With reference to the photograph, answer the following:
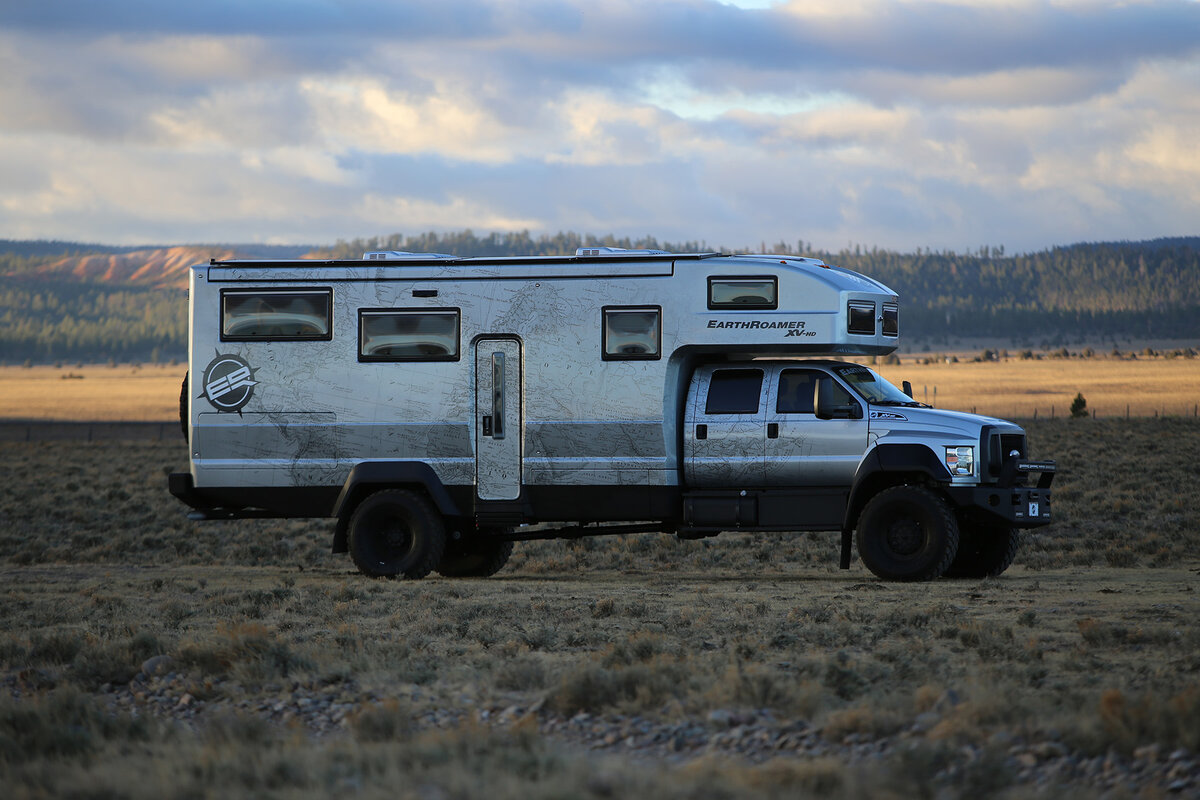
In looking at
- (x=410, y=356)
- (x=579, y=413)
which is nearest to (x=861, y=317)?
(x=579, y=413)

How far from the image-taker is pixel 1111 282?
572 feet

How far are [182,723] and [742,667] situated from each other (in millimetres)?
3533

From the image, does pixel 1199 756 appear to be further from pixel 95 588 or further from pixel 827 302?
pixel 95 588

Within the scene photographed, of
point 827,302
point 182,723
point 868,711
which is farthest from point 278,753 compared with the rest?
point 827,302

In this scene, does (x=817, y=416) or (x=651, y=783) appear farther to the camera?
(x=817, y=416)

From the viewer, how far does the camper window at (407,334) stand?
46.3ft

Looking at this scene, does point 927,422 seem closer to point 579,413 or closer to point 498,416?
point 579,413

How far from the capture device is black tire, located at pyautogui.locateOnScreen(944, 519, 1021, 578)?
14266mm

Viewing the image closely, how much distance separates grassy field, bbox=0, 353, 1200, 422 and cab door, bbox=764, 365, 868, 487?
50.0m

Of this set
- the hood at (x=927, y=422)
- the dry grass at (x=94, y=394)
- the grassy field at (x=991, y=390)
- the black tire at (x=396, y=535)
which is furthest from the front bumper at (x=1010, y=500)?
the dry grass at (x=94, y=394)

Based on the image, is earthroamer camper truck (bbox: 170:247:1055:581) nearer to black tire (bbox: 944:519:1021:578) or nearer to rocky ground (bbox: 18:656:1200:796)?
black tire (bbox: 944:519:1021:578)

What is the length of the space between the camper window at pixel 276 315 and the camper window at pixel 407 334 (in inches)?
17.7

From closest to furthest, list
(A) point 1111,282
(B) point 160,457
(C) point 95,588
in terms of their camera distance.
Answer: (C) point 95,588, (B) point 160,457, (A) point 1111,282

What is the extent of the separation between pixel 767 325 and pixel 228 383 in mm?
5951
